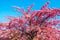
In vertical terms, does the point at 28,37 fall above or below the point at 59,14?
below

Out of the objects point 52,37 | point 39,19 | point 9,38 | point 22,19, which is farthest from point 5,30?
point 52,37

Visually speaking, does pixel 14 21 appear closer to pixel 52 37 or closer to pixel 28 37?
pixel 28 37

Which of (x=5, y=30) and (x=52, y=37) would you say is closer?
(x=52, y=37)

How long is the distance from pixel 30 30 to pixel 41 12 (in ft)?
3.80

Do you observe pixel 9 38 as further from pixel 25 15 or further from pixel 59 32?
pixel 59 32

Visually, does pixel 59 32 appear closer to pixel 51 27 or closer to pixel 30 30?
pixel 51 27

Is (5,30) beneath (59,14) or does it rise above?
beneath

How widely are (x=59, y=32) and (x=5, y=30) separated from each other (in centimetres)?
291

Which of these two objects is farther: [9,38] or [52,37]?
[9,38]

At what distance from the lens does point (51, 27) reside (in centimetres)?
966

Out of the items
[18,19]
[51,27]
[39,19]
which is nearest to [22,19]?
[18,19]

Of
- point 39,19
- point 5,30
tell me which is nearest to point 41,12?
point 39,19

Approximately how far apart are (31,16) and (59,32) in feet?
5.53

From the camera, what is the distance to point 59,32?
950 cm
